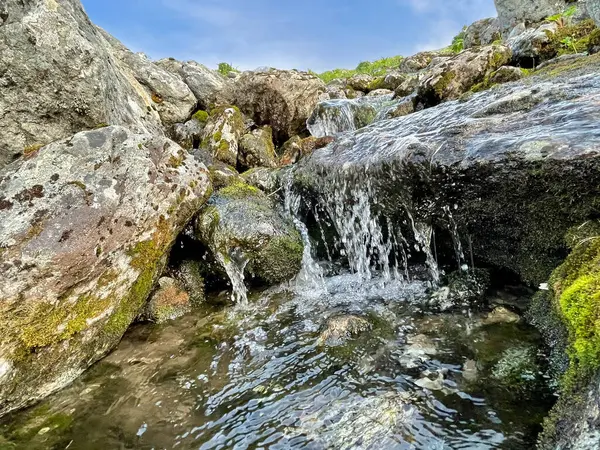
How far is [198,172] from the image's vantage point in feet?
23.9

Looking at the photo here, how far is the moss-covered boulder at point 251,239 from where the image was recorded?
7.19 meters

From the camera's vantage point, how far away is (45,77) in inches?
290

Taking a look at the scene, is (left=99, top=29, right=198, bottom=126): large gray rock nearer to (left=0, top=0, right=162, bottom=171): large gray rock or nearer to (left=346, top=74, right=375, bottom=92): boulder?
(left=0, top=0, right=162, bottom=171): large gray rock

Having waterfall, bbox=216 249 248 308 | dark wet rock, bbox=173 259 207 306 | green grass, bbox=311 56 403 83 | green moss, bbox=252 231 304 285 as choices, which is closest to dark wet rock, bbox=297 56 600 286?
green moss, bbox=252 231 304 285

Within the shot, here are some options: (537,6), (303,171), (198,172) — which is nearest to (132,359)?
(198,172)

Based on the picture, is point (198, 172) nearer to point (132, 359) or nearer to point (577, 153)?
point (132, 359)

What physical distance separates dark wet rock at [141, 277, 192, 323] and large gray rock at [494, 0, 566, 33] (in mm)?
21370

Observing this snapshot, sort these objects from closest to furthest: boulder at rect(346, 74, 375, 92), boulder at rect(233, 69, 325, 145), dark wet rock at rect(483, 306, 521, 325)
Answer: dark wet rock at rect(483, 306, 521, 325) < boulder at rect(233, 69, 325, 145) < boulder at rect(346, 74, 375, 92)

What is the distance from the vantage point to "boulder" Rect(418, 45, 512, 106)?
430 inches

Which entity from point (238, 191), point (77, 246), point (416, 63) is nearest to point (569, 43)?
point (238, 191)

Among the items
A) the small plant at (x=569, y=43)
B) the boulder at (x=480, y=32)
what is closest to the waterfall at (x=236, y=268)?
the small plant at (x=569, y=43)

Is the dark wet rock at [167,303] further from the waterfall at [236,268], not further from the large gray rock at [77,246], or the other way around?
the waterfall at [236,268]

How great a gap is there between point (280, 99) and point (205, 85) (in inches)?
142

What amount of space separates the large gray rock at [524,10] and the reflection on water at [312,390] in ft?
65.5
